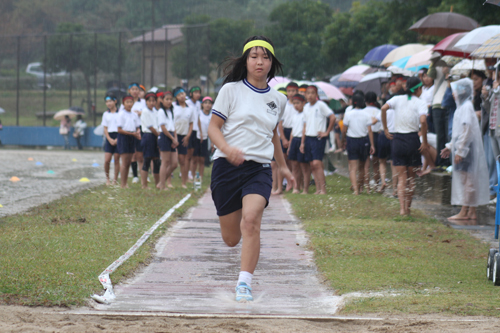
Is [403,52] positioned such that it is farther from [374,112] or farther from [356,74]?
[356,74]

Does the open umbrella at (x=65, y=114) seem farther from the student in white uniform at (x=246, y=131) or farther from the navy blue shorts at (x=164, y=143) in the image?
the student in white uniform at (x=246, y=131)

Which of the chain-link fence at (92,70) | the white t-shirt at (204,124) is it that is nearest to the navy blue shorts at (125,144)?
the white t-shirt at (204,124)

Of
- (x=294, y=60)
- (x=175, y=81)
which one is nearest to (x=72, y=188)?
(x=175, y=81)

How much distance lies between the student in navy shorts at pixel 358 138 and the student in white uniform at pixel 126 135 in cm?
449

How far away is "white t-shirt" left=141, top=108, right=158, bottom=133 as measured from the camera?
45.1 ft

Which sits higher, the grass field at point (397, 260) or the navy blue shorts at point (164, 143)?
the navy blue shorts at point (164, 143)

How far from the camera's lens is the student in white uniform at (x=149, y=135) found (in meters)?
13.8

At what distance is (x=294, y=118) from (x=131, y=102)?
3.56 m

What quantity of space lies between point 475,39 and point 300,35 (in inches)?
1632

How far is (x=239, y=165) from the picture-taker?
5246mm

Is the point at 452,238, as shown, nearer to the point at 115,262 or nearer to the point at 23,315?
the point at 115,262

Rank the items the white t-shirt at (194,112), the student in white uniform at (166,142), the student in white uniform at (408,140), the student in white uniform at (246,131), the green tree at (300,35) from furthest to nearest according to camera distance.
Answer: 1. the green tree at (300,35)
2. the white t-shirt at (194,112)
3. the student in white uniform at (166,142)
4. the student in white uniform at (408,140)
5. the student in white uniform at (246,131)

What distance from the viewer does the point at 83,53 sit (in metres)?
41.5

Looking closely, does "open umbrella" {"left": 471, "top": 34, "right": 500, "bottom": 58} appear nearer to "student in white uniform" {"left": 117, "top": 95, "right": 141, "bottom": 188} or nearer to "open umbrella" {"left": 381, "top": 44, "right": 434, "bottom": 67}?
"student in white uniform" {"left": 117, "top": 95, "right": 141, "bottom": 188}
